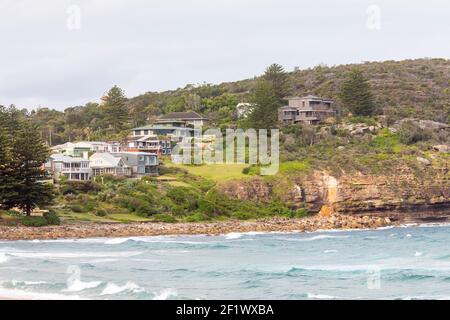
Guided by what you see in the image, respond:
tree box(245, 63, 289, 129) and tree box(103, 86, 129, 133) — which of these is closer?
tree box(245, 63, 289, 129)

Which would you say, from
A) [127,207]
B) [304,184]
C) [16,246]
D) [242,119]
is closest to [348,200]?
[304,184]

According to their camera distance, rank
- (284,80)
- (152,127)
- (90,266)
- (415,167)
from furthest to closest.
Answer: (284,80)
(152,127)
(415,167)
(90,266)

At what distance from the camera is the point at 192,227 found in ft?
212

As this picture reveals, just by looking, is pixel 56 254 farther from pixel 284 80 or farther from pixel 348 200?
pixel 284 80

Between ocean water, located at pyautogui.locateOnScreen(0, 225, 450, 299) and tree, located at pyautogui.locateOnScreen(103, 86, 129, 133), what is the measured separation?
48.5 m

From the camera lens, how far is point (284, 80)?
104875mm

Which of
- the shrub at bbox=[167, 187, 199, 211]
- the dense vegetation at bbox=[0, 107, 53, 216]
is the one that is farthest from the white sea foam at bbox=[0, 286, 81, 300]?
the shrub at bbox=[167, 187, 199, 211]

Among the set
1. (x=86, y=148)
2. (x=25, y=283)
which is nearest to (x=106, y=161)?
(x=86, y=148)

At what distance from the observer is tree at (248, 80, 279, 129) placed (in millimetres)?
88188

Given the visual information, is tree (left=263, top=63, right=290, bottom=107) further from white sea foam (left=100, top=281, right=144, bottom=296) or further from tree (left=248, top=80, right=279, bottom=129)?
white sea foam (left=100, top=281, right=144, bottom=296)

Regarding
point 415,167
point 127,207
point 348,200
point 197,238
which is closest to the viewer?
point 197,238

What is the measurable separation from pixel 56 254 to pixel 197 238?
16.6 metres

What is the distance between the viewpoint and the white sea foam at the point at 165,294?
88.2 ft

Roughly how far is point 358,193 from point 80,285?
49945 millimetres
